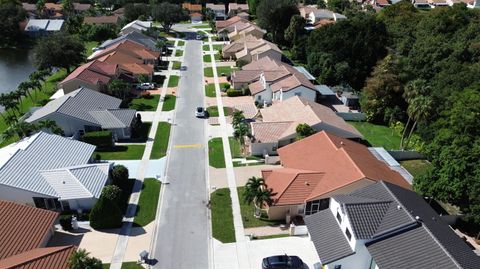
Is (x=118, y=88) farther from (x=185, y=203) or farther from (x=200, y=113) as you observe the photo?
(x=185, y=203)

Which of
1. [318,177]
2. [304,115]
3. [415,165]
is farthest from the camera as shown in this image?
[304,115]

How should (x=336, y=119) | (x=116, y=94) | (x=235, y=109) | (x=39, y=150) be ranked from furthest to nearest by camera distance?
1. (x=116, y=94)
2. (x=235, y=109)
3. (x=336, y=119)
4. (x=39, y=150)

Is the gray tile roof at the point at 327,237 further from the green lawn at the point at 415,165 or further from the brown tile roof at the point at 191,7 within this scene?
the brown tile roof at the point at 191,7

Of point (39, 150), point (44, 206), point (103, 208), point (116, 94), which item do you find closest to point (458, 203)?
point (103, 208)

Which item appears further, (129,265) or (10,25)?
(10,25)

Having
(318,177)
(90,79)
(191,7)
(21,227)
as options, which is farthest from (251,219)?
(191,7)

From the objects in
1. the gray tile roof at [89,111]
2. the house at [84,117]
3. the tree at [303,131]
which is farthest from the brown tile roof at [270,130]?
the gray tile roof at [89,111]

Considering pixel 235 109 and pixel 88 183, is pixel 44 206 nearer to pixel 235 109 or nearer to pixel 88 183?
pixel 88 183
